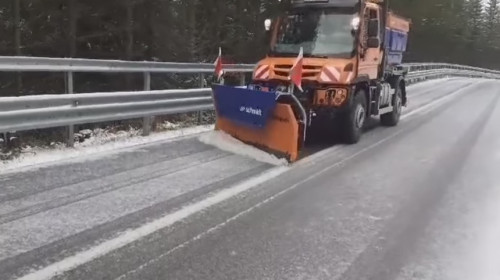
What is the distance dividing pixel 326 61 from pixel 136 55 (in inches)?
312

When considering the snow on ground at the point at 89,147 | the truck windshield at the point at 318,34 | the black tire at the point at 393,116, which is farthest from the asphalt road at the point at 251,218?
the black tire at the point at 393,116

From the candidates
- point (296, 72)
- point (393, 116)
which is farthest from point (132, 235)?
point (393, 116)

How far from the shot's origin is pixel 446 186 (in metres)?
6.80

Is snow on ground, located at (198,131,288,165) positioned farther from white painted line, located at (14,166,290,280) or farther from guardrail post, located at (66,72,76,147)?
guardrail post, located at (66,72,76,147)

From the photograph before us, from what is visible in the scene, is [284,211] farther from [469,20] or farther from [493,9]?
[493,9]

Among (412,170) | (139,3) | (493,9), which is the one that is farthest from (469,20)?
(412,170)

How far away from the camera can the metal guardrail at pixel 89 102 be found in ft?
21.7

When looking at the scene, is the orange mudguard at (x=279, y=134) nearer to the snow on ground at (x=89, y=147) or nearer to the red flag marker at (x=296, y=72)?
the red flag marker at (x=296, y=72)

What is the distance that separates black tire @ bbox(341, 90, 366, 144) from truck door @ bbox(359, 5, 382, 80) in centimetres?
49

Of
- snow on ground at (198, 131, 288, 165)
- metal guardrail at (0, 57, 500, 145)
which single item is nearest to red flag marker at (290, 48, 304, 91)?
snow on ground at (198, 131, 288, 165)

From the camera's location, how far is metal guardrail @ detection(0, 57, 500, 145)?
6621 mm

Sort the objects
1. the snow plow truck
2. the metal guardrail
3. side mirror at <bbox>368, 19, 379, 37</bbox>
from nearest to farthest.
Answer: the metal guardrail < the snow plow truck < side mirror at <bbox>368, 19, 379, 37</bbox>

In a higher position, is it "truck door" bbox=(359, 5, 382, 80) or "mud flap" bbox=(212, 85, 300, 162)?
"truck door" bbox=(359, 5, 382, 80)

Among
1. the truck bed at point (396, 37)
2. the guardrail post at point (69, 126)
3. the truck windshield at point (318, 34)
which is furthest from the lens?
the truck bed at point (396, 37)
